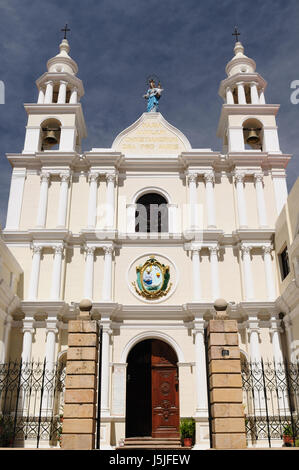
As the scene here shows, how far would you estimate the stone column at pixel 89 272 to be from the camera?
17141mm

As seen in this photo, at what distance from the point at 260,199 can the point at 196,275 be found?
14.0 feet

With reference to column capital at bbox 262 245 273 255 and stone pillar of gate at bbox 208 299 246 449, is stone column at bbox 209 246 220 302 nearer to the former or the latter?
column capital at bbox 262 245 273 255

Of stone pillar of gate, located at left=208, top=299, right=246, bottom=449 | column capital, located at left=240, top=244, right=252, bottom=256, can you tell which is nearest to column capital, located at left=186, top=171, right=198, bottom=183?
column capital, located at left=240, top=244, right=252, bottom=256

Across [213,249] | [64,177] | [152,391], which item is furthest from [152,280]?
[64,177]

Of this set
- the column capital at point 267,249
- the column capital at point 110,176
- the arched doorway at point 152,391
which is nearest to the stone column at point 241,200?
the column capital at point 267,249

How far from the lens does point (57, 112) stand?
2045 cm

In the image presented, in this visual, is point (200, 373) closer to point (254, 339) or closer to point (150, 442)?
point (254, 339)

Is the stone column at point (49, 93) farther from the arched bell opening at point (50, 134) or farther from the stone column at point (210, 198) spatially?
the stone column at point (210, 198)

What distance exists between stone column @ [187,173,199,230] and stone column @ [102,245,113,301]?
342cm

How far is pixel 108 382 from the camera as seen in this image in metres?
15.8

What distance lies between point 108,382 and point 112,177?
818 centimetres
